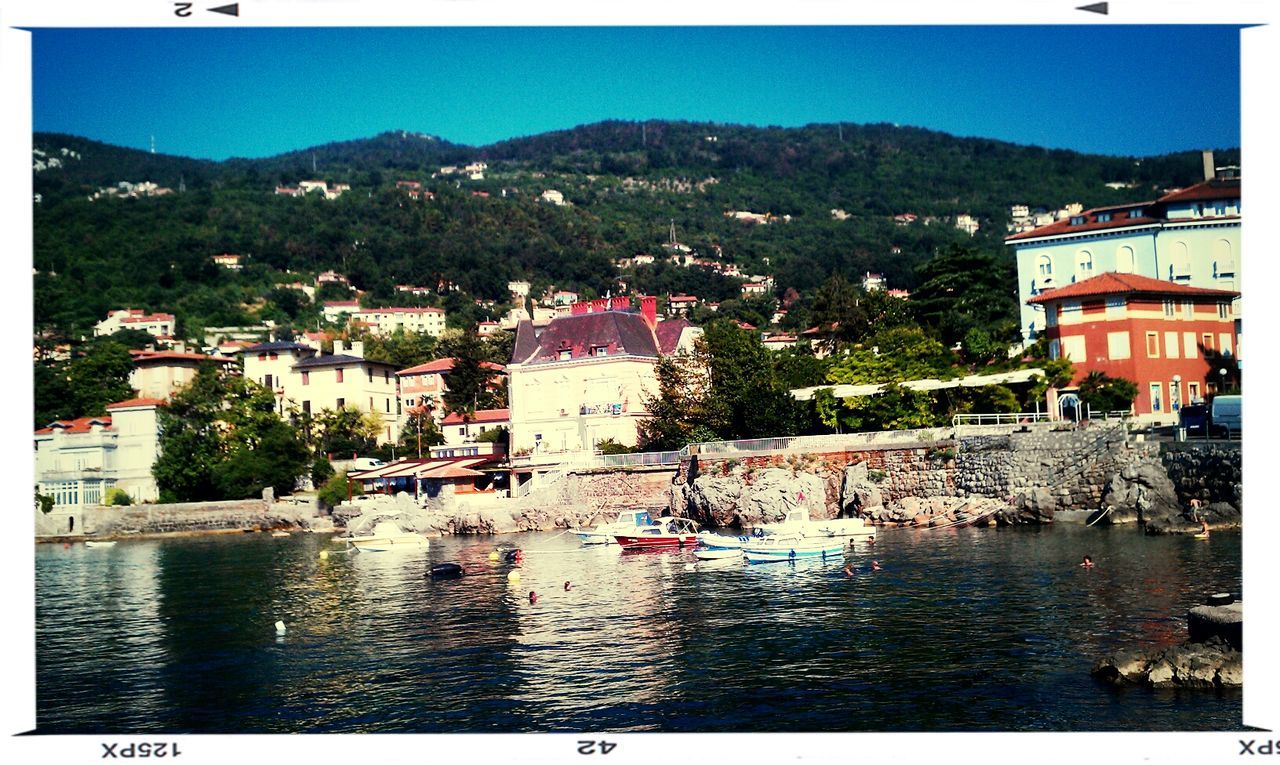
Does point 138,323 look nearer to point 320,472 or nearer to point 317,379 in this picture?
point 317,379

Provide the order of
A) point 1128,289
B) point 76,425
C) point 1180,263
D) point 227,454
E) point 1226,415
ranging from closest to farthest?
1. point 1226,415
2. point 1128,289
3. point 1180,263
4. point 76,425
5. point 227,454

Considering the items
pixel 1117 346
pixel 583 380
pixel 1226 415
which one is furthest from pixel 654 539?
pixel 1117 346

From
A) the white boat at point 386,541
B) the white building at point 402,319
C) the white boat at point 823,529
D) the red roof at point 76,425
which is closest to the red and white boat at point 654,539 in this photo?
the white boat at point 823,529

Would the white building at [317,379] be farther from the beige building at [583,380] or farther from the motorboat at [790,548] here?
the motorboat at [790,548]

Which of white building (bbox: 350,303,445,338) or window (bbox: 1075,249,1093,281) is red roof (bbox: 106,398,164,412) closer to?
window (bbox: 1075,249,1093,281)

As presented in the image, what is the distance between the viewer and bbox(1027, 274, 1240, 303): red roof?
4419cm

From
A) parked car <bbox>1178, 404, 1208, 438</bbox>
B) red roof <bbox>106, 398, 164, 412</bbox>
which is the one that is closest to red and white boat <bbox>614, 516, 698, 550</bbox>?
parked car <bbox>1178, 404, 1208, 438</bbox>

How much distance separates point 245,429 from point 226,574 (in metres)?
27.1

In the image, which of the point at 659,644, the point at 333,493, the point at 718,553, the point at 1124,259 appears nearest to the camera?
the point at 659,644

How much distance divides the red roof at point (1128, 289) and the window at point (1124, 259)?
618 cm

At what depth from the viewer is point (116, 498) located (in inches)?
2425

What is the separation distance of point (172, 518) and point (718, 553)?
3481cm

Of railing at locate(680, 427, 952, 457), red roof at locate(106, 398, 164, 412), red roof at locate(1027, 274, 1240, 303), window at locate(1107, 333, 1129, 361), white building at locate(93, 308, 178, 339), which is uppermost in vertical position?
white building at locate(93, 308, 178, 339)

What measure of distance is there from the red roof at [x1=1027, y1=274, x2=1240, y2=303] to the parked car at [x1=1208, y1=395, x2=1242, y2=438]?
7.69 meters
